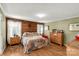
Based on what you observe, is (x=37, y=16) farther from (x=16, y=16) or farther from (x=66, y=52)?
(x=66, y=52)

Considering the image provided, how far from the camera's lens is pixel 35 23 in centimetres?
169

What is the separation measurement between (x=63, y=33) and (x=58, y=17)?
1.30ft

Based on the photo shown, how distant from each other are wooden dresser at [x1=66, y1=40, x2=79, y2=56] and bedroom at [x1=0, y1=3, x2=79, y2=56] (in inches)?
2.8

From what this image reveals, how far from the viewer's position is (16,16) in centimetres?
161

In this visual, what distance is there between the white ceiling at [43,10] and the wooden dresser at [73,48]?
57 centimetres

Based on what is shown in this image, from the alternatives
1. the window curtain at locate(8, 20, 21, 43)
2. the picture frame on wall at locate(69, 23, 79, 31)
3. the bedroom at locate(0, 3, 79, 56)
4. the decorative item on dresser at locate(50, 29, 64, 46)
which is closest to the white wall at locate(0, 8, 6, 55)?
the bedroom at locate(0, 3, 79, 56)

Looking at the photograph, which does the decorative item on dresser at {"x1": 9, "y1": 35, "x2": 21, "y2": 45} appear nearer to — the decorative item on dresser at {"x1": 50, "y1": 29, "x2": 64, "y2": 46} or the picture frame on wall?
the decorative item on dresser at {"x1": 50, "y1": 29, "x2": 64, "y2": 46}

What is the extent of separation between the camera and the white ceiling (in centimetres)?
146

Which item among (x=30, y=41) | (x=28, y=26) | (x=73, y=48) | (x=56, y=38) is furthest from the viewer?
(x=30, y=41)

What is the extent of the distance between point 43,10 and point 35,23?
0.34 metres

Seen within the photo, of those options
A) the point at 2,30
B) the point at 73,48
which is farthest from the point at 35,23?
the point at 73,48

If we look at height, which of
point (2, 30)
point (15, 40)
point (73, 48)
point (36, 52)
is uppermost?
point (2, 30)

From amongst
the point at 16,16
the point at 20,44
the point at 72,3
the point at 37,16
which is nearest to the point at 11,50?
the point at 20,44

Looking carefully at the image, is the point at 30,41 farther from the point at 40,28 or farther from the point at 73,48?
the point at 73,48
